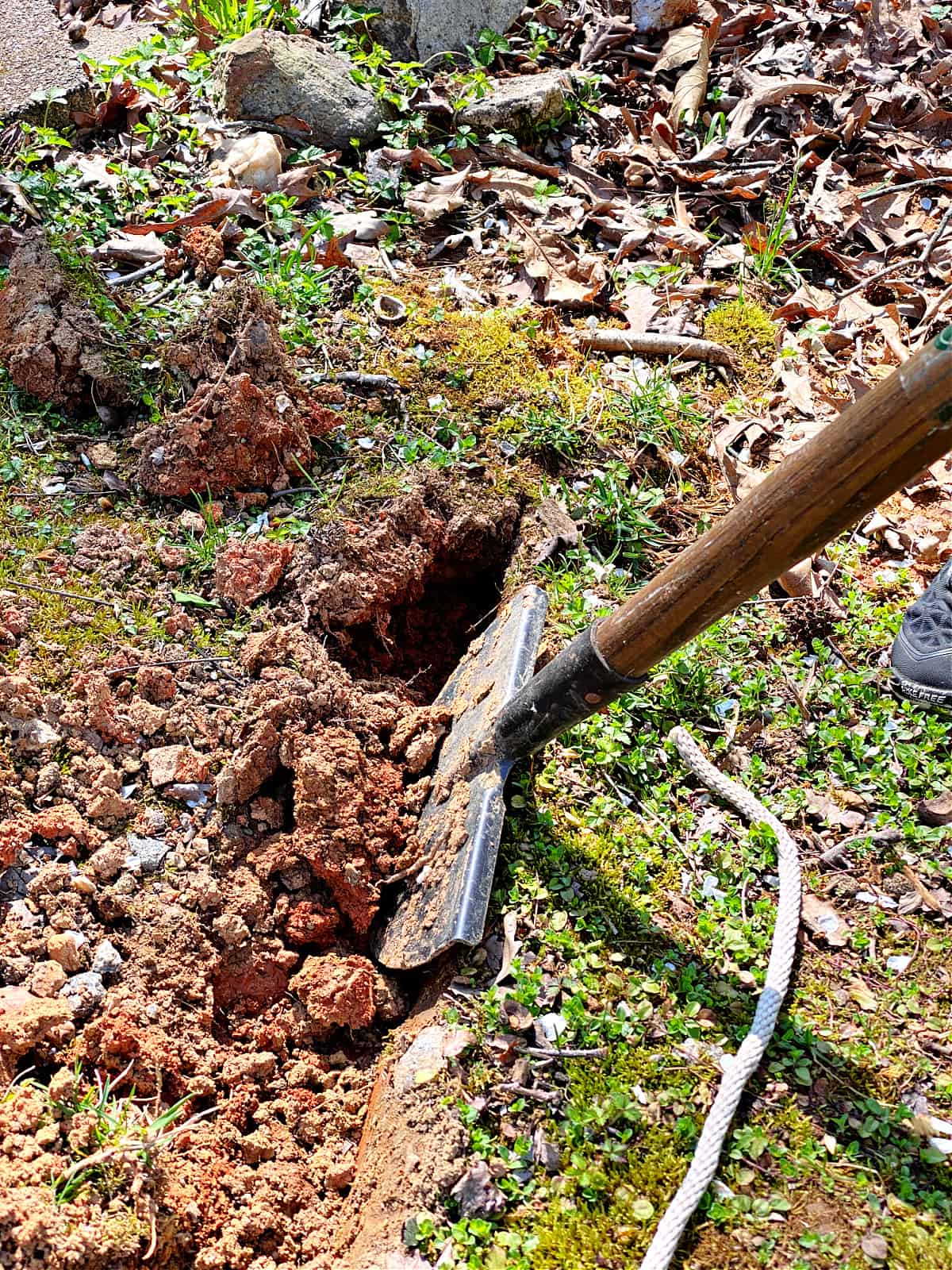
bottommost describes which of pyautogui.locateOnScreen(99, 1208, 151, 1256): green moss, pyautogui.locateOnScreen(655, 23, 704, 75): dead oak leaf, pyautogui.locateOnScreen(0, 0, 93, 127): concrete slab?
pyautogui.locateOnScreen(99, 1208, 151, 1256): green moss

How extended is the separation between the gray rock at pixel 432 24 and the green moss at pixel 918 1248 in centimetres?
467

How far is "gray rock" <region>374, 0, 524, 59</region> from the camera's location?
4480mm

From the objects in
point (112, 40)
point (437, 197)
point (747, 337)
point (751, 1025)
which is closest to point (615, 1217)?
point (751, 1025)

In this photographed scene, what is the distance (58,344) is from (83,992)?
1991mm

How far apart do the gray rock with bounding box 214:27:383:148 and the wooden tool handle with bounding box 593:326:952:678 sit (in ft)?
9.94

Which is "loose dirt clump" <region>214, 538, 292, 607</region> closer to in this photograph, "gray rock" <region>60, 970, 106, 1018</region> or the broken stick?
"gray rock" <region>60, 970, 106, 1018</region>

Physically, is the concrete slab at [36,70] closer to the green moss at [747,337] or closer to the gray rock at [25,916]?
the green moss at [747,337]

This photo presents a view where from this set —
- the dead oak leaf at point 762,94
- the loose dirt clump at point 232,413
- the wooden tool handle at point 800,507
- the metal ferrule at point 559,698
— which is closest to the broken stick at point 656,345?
the loose dirt clump at point 232,413

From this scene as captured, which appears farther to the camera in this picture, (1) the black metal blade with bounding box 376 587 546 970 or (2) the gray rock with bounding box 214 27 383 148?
(2) the gray rock with bounding box 214 27 383 148

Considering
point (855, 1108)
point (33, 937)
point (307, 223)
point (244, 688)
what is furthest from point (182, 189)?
point (855, 1108)

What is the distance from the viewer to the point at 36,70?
13.3 feet

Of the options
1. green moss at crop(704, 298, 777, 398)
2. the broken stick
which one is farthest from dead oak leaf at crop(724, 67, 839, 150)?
the broken stick

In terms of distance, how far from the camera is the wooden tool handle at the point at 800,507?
1531 millimetres

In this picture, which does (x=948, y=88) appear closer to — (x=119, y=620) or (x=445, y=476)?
(x=445, y=476)
